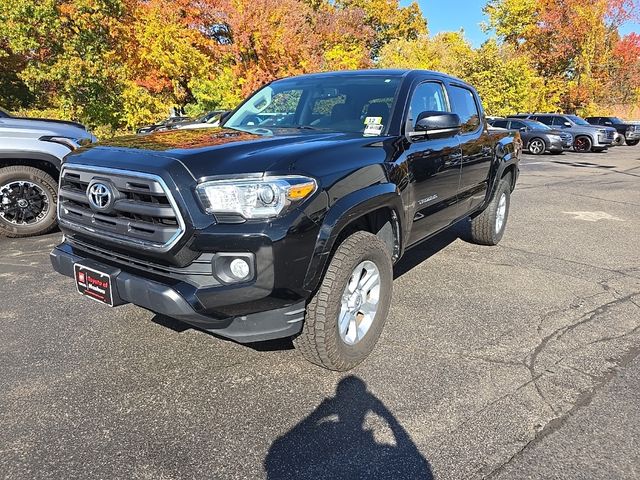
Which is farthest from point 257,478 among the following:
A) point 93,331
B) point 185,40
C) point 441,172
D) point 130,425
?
point 185,40

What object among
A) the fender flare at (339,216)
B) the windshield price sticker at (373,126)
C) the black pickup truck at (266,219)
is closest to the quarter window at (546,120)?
the black pickup truck at (266,219)

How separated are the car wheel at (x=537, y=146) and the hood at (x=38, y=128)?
60.3 feet

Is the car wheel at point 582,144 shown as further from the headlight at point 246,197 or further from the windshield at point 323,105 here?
the headlight at point 246,197

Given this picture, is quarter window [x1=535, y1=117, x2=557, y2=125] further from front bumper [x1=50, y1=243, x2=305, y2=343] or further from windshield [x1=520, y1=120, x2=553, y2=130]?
front bumper [x1=50, y1=243, x2=305, y2=343]

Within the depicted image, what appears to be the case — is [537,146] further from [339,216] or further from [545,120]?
[339,216]

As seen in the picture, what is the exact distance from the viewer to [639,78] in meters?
38.8

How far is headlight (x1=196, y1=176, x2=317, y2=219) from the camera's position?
7.59 feet

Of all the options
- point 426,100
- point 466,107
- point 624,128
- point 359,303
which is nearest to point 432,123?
point 426,100

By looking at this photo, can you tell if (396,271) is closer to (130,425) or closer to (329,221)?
(329,221)

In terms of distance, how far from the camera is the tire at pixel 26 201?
5355 mm

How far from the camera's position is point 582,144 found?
2097cm

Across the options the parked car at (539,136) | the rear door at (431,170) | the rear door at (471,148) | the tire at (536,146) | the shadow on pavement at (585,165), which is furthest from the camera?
the tire at (536,146)

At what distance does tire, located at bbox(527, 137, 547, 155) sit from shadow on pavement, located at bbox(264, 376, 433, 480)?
65.5 feet

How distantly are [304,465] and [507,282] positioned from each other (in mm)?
3040
